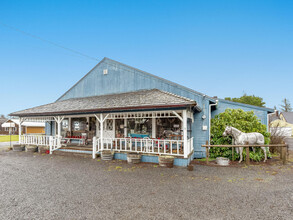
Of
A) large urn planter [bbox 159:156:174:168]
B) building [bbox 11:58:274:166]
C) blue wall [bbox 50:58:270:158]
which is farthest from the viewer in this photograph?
blue wall [bbox 50:58:270:158]

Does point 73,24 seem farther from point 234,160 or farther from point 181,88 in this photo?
point 234,160

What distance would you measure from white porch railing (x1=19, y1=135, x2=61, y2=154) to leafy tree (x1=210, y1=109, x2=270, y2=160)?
10883 millimetres

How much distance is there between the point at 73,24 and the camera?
17734 millimetres

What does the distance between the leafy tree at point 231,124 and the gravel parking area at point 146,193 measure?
8.46 feet

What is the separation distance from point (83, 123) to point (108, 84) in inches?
154

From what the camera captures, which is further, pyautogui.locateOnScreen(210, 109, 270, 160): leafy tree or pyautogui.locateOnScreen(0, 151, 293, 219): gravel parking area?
pyautogui.locateOnScreen(210, 109, 270, 160): leafy tree

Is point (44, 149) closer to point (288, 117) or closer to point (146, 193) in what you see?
point (146, 193)

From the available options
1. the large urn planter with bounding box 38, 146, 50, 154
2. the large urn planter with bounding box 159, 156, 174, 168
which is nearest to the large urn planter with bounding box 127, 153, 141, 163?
the large urn planter with bounding box 159, 156, 174, 168

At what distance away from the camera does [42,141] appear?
561 inches

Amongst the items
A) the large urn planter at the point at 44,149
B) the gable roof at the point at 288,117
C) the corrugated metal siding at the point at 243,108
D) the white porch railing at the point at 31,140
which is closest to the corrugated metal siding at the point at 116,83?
the corrugated metal siding at the point at 243,108

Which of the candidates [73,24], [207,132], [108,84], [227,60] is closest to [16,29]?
[108,84]

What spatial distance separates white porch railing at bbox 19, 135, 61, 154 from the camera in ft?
40.5

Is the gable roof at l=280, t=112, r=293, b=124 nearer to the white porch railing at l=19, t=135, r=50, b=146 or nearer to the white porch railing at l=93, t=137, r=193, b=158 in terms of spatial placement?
the white porch railing at l=93, t=137, r=193, b=158

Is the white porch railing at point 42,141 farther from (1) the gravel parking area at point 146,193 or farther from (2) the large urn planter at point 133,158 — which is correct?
Answer: (2) the large urn planter at point 133,158
